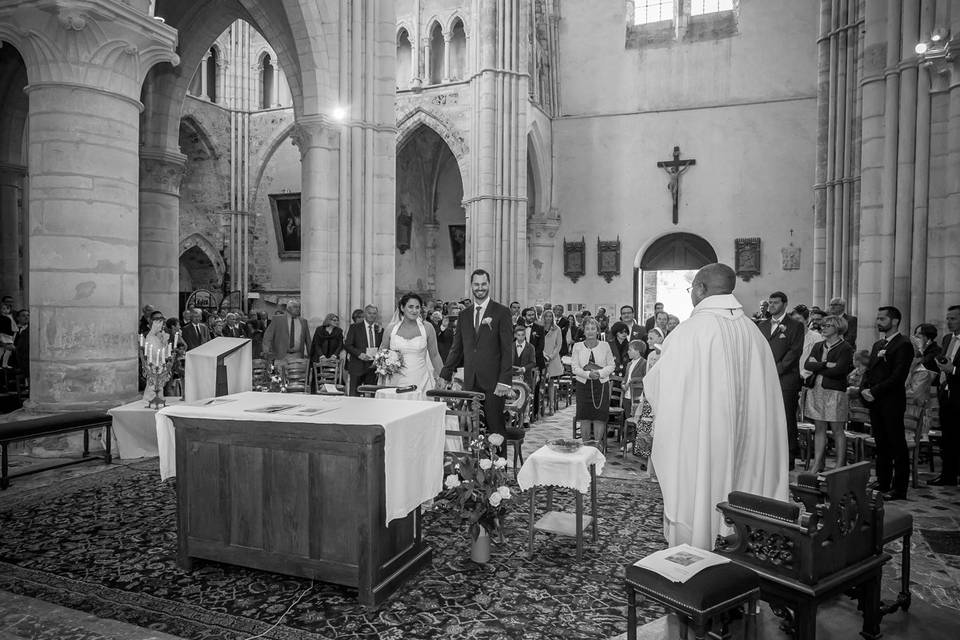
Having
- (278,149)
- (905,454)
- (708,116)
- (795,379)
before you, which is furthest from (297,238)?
(905,454)

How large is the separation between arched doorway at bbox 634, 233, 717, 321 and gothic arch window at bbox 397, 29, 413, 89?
30.2 ft

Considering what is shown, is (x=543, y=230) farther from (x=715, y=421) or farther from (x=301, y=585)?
(x=301, y=585)

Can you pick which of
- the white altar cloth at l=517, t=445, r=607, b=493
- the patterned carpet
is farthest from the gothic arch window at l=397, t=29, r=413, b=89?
the white altar cloth at l=517, t=445, r=607, b=493

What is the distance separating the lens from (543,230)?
21.6 metres

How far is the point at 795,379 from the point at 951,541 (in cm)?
239

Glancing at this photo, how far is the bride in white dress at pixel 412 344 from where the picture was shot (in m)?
6.44

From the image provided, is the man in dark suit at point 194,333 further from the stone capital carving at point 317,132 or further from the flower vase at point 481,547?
the flower vase at point 481,547

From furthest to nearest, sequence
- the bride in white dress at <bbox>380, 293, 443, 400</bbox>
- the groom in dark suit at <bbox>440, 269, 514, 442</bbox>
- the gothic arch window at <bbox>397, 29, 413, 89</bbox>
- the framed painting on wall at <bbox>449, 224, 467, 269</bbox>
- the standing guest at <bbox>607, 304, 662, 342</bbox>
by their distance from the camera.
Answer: the framed painting on wall at <bbox>449, 224, 467, 269</bbox> < the gothic arch window at <bbox>397, 29, 413, 89</bbox> < the standing guest at <bbox>607, 304, 662, 342</bbox> < the bride in white dress at <bbox>380, 293, 443, 400</bbox> < the groom in dark suit at <bbox>440, 269, 514, 442</bbox>

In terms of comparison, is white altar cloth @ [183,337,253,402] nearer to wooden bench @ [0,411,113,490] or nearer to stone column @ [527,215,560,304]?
wooden bench @ [0,411,113,490]

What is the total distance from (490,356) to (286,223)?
17007mm

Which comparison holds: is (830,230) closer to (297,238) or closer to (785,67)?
(785,67)

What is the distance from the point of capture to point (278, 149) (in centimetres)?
2134

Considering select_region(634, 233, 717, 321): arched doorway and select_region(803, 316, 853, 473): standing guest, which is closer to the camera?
select_region(803, 316, 853, 473): standing guest

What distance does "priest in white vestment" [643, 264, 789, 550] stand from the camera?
3564 millimetres
